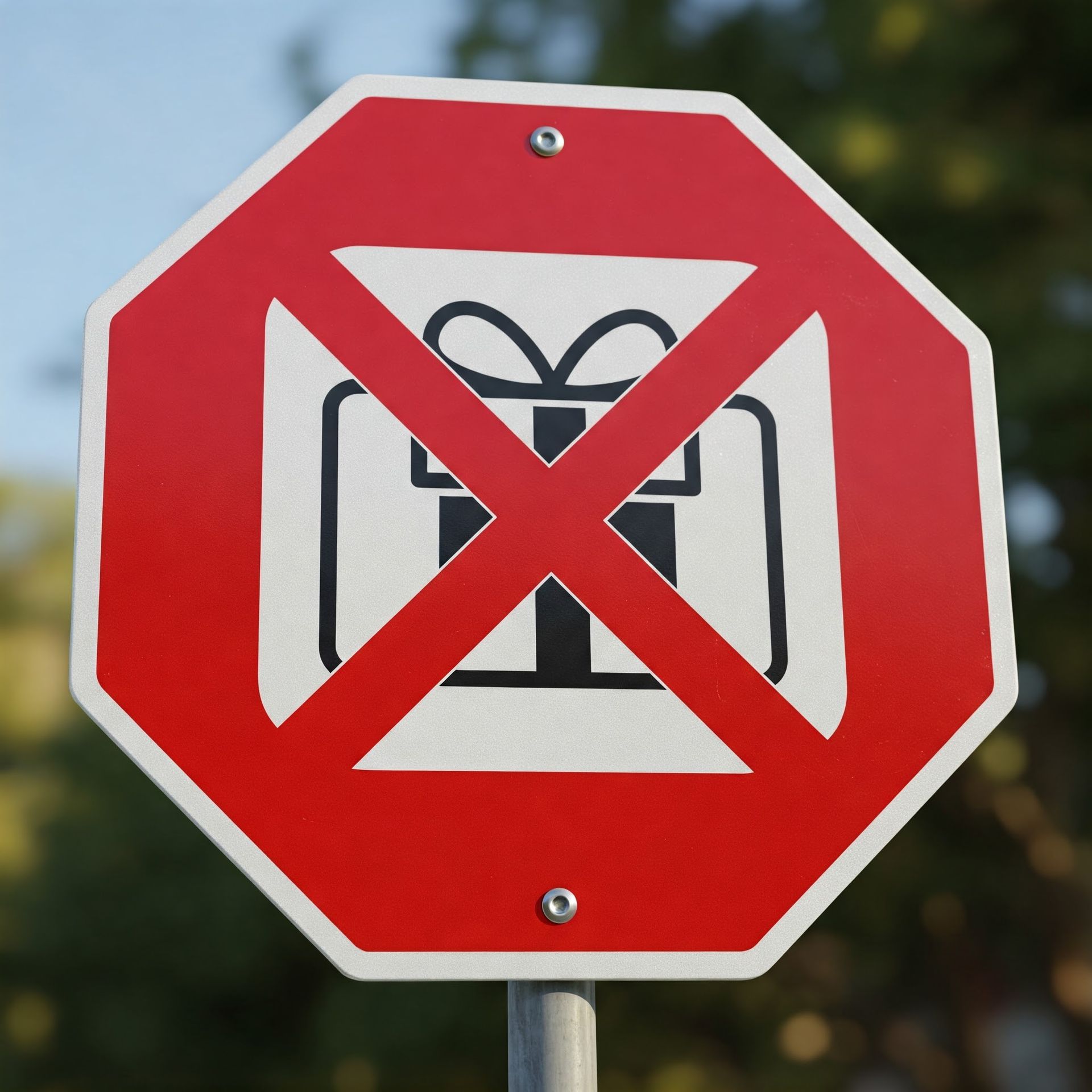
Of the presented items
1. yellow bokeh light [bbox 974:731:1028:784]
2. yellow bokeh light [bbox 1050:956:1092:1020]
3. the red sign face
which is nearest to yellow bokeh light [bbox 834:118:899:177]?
yellow bokeh light [bbox 974:731:1028:784]

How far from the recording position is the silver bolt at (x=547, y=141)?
644mm

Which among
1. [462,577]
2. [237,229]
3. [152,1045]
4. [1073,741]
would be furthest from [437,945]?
[152,1045]

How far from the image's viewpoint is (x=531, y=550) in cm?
57

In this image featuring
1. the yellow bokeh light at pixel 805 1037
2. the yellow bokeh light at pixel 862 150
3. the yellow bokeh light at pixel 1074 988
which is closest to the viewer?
the yellow bokeh light at pixel 862 150

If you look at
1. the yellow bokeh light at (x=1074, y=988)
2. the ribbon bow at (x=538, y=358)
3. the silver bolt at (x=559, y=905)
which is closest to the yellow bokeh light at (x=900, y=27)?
the yellow bokeh light at (x=1074, y=988)

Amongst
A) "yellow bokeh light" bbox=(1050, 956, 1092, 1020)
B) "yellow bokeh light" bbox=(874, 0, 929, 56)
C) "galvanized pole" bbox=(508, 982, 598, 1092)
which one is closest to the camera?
"galvanized pole" bbox=(508, 982, 598, 1092)

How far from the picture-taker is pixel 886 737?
572mm

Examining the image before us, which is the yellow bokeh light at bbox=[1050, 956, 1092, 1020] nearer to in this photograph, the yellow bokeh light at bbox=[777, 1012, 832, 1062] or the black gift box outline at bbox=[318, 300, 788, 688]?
the yellow bokeh light at bbox=[777, 1012, 832, 1062]

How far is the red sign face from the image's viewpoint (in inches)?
21.1

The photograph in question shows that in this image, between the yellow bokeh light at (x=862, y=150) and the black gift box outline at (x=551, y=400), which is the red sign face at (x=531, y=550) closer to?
the black gift box outline at (x=551, y=400)

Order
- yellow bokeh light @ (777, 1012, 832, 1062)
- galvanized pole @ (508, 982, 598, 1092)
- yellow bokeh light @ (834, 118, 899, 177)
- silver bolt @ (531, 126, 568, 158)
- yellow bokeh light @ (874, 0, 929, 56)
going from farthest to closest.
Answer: yellow bokeh light @ (777, 1012, 832, 1062)
yellow bokeh light @ (874, 0, 929, 56)
yellow bokeh light @ (834, 118, 899, 177)
silver bolt @ (531, 126, 568, 158)
galvanized pole @ (508, 982, 598, 1092)

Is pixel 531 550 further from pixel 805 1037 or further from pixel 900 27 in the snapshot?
pixel 805 1037

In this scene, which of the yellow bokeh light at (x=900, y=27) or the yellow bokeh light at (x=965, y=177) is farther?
the yellow bokeh light at (x=900, y=27)

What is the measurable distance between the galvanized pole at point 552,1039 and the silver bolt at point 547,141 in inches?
16.0
